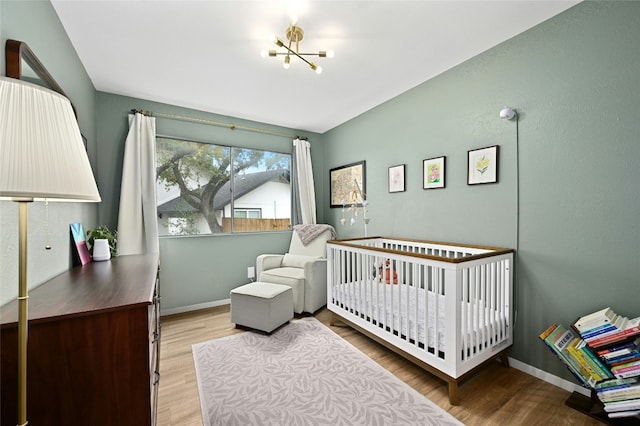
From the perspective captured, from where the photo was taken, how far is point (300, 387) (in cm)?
175

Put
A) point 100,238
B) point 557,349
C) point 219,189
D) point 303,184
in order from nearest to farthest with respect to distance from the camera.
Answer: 1. point 557,349
2. point 100,238
3. point 219,189
4. point 303,184

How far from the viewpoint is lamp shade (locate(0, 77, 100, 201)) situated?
60 cm

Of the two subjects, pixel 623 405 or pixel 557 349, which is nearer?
pixel 623 405

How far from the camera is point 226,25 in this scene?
177 cm

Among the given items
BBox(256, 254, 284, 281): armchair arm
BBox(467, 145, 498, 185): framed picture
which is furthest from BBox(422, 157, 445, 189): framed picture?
BBox(256, 254, 284, 281): armchair arm

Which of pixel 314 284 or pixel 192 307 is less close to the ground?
pixel 314 284

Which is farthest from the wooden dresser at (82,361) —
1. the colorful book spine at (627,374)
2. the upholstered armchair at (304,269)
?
the colorful book spine at (627,374)

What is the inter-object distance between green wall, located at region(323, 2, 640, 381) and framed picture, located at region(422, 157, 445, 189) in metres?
0.07

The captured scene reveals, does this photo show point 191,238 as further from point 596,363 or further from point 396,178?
point 596,363

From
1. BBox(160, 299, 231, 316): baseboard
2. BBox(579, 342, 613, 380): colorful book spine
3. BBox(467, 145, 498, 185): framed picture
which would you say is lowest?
BBox(160, 299, 231, 316): baseboard

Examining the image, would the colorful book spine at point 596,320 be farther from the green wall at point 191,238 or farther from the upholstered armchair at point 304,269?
the green wall at point 191,238

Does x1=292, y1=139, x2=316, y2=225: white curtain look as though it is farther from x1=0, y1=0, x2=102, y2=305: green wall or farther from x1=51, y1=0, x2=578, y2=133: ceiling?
x1=0, y1=0, x2=102, y2=305: green wall

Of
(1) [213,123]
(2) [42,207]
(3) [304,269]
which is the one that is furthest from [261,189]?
(2) [42,207]

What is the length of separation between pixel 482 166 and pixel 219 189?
2948 millimetres
